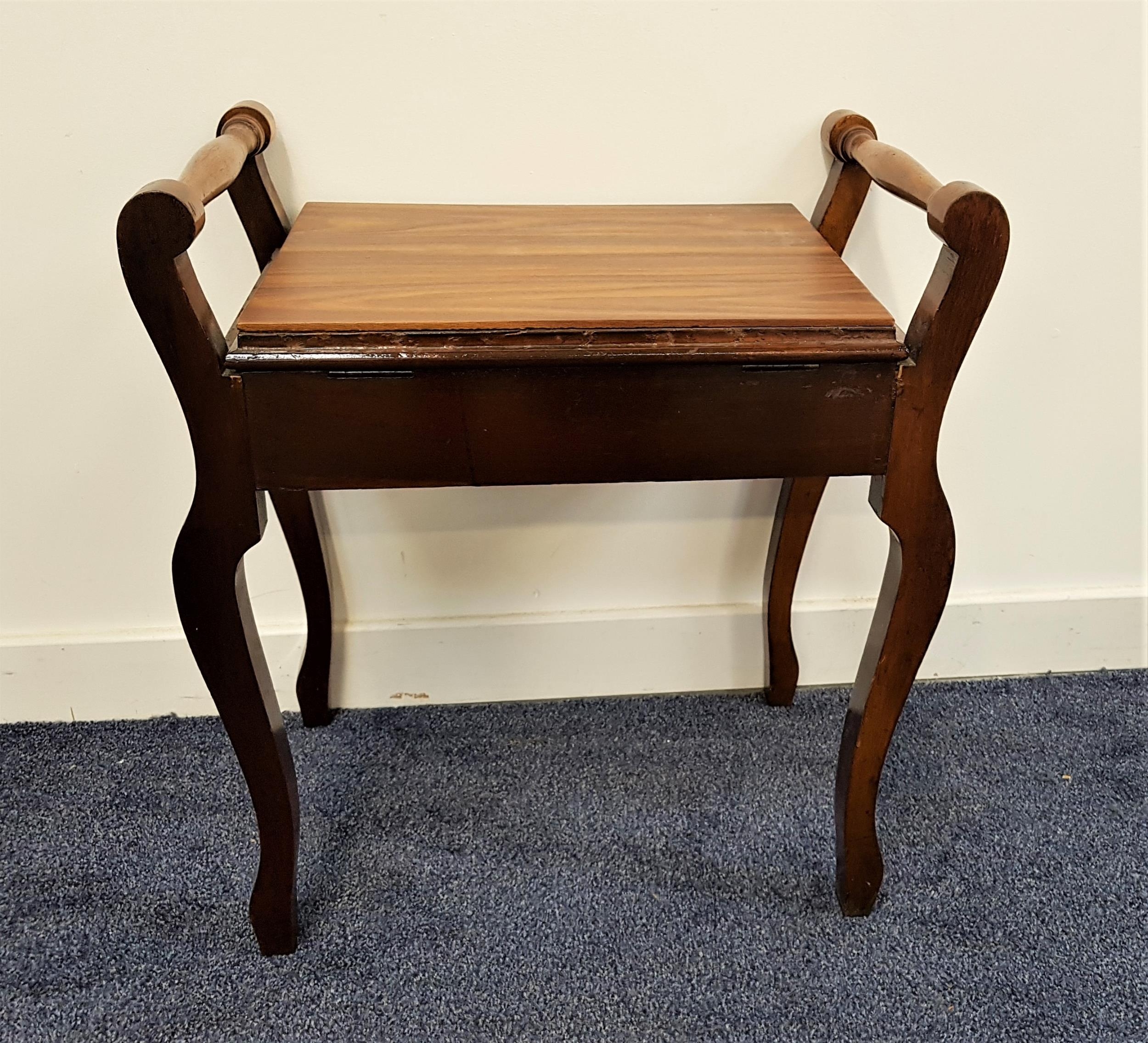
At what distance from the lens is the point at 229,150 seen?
28.6 inches

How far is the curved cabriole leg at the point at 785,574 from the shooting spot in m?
1.03

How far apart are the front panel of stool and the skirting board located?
0.46 m

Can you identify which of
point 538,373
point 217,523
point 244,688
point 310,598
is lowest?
point 310,598

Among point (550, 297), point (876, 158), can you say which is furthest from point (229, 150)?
point (876, 158)

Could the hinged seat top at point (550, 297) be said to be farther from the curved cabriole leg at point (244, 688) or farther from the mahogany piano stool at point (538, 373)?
the curved cabriole leg at point (244, 688)

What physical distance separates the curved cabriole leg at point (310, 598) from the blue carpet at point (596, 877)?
4 centimetres

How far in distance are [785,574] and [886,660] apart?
305 mm

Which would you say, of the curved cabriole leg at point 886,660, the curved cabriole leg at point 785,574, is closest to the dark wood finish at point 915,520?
the curved cabriole leg at point 886,660

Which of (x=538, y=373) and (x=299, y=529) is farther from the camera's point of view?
(x=299, y=529)

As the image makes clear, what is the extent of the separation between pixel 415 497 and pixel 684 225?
401mm

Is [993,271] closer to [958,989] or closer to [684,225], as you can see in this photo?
[684,225]

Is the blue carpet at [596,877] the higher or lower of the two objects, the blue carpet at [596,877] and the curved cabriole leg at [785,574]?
the lower

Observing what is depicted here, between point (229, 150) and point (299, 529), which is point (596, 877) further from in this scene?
point (229, 150)

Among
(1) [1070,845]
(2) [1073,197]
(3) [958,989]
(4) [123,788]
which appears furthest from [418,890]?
(2) [1073,197]
